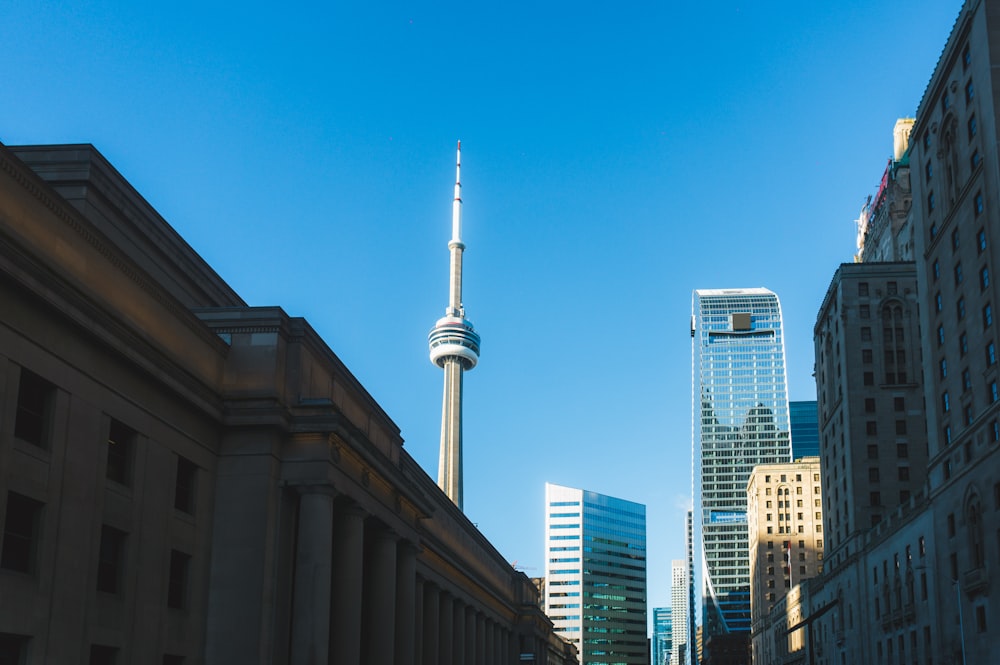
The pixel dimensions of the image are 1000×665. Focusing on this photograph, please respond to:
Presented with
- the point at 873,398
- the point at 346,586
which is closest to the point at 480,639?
the point at 873,398

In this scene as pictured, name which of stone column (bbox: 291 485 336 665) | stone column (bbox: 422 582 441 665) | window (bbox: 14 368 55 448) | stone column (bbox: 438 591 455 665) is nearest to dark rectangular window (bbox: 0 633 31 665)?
window (bbox: 14 368 55 448)

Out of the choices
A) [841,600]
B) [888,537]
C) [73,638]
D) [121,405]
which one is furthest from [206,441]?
[841,600]

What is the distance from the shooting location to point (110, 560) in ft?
133

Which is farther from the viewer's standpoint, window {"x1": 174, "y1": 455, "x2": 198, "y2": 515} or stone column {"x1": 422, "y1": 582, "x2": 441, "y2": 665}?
stone column {"x1": 422, "y1": 582, "x2": 441, "y2": 665}

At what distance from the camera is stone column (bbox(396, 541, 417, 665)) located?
219ft

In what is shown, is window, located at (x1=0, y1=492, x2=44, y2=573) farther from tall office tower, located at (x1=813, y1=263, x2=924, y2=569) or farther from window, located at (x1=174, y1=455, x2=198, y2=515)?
tall office tower, located at (x1=813, y1=263, x2=924, y2=569)

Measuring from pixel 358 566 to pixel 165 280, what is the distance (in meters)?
16.4

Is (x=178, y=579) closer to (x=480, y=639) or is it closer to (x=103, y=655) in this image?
(x=103, y=655)

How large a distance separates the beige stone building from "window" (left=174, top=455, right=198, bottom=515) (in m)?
0.10

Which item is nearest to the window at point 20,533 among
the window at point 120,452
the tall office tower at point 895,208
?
the window at point 120,452

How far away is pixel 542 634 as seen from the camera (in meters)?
159

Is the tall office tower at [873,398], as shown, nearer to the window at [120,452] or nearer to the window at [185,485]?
the window at [185,485]

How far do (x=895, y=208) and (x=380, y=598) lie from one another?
137914 millimetres

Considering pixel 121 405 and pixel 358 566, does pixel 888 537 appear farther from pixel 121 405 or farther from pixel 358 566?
pixel 121 405
